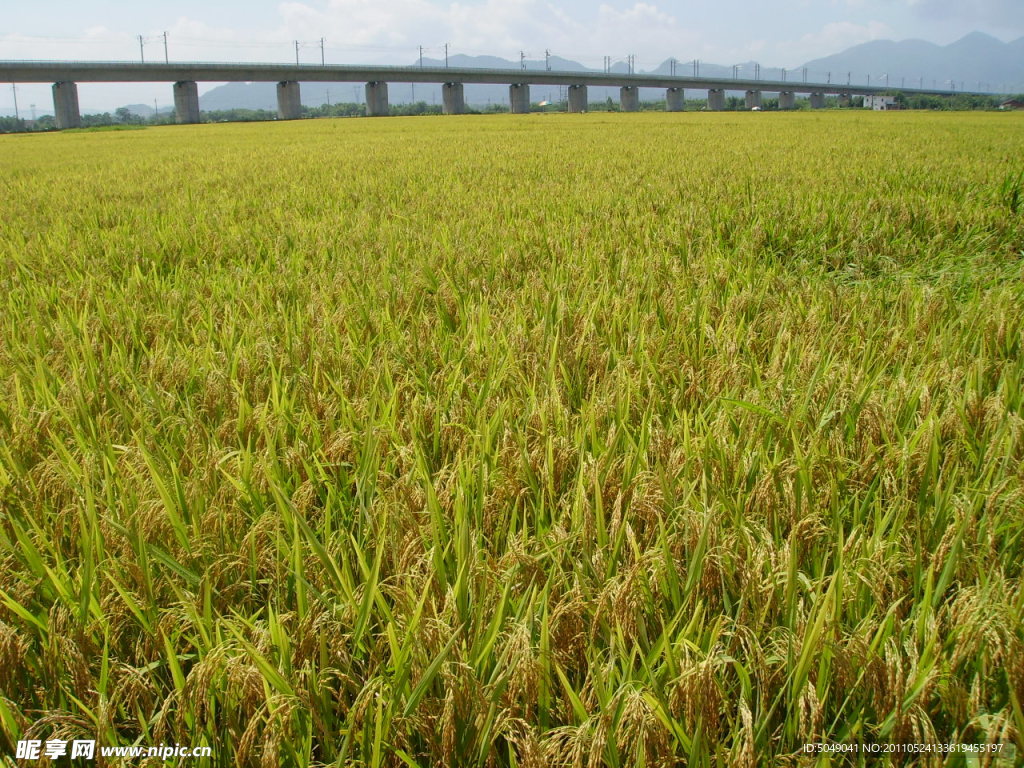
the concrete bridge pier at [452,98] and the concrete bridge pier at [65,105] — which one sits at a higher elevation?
the concrete bridge pier at [452,98]

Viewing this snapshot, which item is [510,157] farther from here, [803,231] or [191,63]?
[191,63]

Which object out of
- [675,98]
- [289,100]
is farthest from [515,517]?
[675,98]

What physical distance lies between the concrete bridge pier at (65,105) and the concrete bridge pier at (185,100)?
7.52 meters

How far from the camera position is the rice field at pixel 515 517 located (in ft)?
2.97

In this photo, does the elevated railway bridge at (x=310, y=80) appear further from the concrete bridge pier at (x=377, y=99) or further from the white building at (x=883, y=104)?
the white building at (x=883, y=104)

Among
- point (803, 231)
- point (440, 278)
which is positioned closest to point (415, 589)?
point (440, 278)

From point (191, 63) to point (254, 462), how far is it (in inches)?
2716

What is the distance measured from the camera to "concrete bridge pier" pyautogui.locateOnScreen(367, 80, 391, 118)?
6745 centimetres

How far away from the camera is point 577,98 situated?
75562 millimetres

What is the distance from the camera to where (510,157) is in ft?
35.6

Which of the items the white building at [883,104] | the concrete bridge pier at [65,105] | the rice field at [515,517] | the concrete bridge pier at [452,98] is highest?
the white building at [883,104]

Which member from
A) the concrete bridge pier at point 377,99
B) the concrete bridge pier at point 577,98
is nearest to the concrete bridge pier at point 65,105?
the concrete bridge pier at point 377,99

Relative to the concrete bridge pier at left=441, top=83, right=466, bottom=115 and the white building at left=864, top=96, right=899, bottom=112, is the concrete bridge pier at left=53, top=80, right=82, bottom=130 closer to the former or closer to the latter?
the concrete bridge pier at left=441, top=83, right=466, bottom=115

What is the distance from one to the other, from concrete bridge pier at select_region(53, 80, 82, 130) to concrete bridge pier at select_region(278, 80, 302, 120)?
16.2 meters
